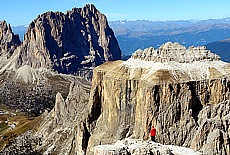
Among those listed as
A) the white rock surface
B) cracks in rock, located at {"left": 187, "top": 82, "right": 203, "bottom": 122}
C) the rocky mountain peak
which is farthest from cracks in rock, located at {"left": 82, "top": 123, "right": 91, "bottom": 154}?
the white rock surface

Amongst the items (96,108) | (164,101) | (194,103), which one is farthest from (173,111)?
(96,108)

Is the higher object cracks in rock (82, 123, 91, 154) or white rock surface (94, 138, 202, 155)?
white rock surface (94, 138, 202, 155)

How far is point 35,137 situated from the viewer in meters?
135

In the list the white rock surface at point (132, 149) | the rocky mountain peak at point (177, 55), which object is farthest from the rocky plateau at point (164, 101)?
the white rock surface at point (132, 149)

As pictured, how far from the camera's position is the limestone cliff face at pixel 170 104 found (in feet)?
220

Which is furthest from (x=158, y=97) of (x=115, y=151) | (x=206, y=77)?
(x=115, y=151)

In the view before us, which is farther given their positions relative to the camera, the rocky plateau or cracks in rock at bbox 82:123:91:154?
cracks in rock at bbox 82:123:91:154

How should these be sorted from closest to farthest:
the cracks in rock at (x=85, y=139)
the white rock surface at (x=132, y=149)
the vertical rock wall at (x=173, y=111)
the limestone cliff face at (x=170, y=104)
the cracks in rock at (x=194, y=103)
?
the white rock surface at (x=132, y=149)
the vertical rock wall at (x=173, y=111)
the limestone cliff face at (x=170, y=104)
the cracks in rock at (x=194, y=103)
the cracks in rock at (x=85, y=139)

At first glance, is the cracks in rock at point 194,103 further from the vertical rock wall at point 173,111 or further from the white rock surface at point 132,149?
the white rock surface at point 132,149

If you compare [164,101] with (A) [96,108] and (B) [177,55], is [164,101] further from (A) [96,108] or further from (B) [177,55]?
(A) [96,108]

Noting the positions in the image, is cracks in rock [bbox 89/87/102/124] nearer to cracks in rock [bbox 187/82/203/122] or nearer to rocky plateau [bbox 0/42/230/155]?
rocky plateau [bbox 0/42/230/155]

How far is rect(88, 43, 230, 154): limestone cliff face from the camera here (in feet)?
220

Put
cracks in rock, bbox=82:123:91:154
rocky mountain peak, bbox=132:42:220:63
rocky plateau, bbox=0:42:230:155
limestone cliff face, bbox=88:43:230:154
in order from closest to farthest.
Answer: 1. limestone cliff face, bbox=88:43:230:154
2. rocky plateau, bbox=0:42:230:155
3. rocky mountain peak, bbox=132:42:220:63
4. cracks in rock, bbox=82:123:91:154

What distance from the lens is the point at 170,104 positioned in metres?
70.7
